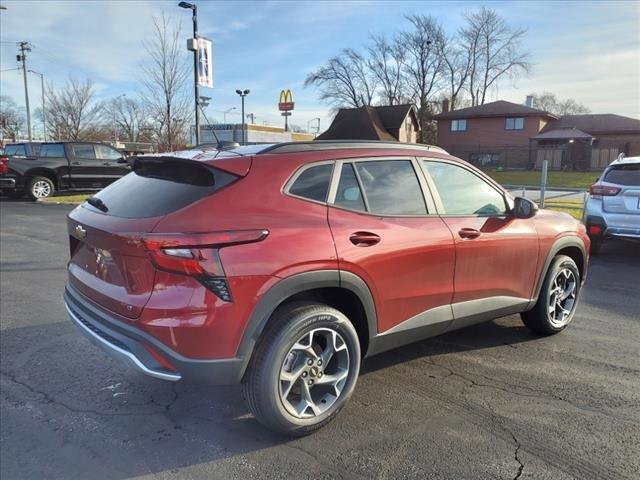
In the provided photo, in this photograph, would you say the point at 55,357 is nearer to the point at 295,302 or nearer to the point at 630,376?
the point at 295,302

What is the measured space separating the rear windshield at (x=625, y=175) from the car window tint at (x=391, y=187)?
5.75 metres

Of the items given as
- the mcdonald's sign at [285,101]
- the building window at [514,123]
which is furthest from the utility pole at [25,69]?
the building window at [514,123]

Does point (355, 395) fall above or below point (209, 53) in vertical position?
below

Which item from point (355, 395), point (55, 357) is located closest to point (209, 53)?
point (55, 357)

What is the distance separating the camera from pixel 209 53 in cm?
1636

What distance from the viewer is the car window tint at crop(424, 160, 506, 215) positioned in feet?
12.7

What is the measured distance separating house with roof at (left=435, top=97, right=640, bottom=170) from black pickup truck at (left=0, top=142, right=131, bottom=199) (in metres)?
35.0

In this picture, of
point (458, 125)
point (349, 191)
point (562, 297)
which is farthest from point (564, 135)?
point (349, 191)

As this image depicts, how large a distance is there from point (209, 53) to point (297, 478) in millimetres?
15800

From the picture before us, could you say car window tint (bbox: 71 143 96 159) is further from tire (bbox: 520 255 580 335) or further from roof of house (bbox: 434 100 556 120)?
roof of house (bbox: 434 100 556 120)

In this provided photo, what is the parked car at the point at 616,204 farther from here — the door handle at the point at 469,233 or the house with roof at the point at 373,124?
the house with roof at the point at 373,124

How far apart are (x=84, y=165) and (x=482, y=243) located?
16.2m

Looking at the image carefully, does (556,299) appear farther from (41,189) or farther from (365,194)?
(41,189)

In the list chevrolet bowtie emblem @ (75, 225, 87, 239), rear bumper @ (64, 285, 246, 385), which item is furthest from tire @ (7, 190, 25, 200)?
rear bumper @ (64, 285, 246, 385)
